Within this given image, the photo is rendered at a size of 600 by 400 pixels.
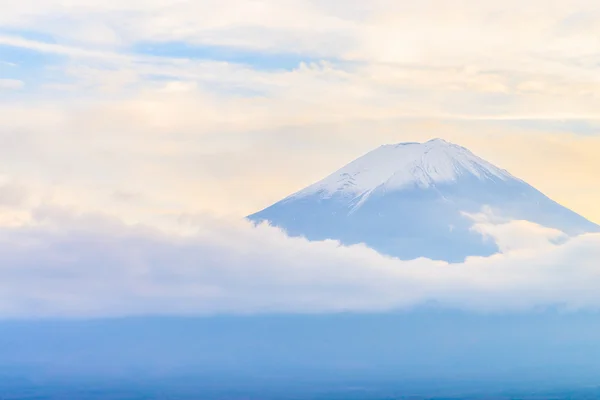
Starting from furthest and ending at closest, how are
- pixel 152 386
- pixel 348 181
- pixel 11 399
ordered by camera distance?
pixel 348 181, pixel 152 386, pixel 11 399

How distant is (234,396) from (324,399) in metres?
9.88

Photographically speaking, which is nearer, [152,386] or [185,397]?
[185,397]

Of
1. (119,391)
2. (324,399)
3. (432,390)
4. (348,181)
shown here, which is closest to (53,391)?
(119,391)

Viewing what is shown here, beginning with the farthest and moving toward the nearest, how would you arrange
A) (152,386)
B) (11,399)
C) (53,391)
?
(152,386), (53,391), (11,399)

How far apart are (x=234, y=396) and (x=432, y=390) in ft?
86.7

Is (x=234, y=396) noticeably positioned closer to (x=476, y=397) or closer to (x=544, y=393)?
(x=476, y=397)

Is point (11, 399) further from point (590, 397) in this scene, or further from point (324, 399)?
point (590, 397)

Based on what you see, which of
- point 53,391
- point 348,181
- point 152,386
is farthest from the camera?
point 348,181

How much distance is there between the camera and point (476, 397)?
140m

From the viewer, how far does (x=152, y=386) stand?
6368 inches

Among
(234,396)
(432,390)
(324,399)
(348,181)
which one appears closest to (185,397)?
(234,396)

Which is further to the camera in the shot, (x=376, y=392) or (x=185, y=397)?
(x=376, y=392)

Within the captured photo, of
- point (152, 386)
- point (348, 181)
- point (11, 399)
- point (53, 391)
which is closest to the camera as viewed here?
point (11, 399)

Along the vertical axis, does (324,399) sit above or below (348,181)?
below
